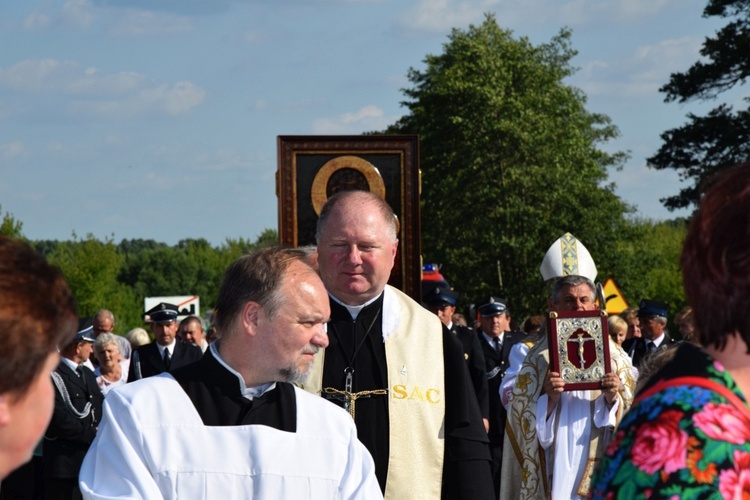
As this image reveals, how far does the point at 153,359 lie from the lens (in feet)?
39.8

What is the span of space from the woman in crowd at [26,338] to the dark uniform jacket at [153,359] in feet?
32.8

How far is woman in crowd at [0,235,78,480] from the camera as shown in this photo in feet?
5.81

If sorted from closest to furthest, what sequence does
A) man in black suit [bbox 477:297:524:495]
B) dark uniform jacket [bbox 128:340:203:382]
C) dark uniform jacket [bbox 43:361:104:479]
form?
1. dark uniform jacket [bbox 43:361:104:479]
2. man in black suit [bbox 477:297:524:495]
3. dark uniform jacket [bbox 128:340:203:382]

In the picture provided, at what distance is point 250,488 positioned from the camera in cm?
328

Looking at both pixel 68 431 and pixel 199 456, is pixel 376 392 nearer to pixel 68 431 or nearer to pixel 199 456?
pixel 199 456

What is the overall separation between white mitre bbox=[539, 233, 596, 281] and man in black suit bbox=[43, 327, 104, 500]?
13.6ft

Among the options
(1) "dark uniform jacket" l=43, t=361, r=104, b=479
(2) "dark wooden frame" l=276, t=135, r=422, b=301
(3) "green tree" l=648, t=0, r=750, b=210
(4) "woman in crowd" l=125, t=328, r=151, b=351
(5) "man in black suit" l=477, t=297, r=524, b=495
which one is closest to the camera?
(2) "dark wooden frame" l=276, t=135, r=422, b=301

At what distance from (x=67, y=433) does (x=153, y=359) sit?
291cm

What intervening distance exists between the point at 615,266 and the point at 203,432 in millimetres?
37295

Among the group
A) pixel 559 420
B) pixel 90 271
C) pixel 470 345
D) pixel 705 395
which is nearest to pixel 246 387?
pixel 705 395

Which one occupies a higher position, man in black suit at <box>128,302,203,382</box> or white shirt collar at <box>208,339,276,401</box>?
man in black suit at <box>128,302,203,382</box>

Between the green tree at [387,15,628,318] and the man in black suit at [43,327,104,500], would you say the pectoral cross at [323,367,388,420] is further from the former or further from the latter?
the green tree at [387,15,628,318]

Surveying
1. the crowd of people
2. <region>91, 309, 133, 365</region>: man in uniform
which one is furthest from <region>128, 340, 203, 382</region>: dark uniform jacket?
the crowd of people

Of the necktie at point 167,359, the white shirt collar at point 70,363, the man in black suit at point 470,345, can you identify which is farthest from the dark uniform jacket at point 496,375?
the white shirt collar at point 70,363
